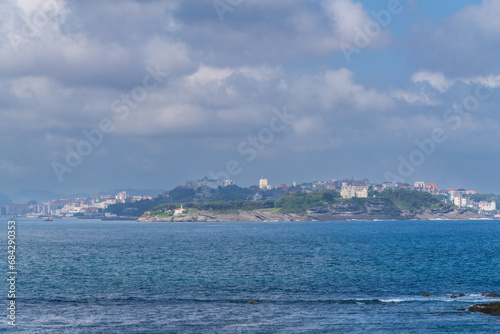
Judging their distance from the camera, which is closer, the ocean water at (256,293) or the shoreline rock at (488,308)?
the ocean water at (256,293)

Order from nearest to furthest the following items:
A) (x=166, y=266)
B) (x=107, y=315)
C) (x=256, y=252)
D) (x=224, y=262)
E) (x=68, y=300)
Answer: (x=107, y=315) → (x=68, y=300) → (x=166, y=266) → (x=224, y=262) → (x=256, y=252)

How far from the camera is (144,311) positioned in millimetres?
44312

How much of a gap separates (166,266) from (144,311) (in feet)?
112

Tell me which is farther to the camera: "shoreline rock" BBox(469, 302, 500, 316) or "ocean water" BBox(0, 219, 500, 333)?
"shoreline rock" BBox(469, 302, 500, 316)

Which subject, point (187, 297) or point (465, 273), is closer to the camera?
point (187, 297)

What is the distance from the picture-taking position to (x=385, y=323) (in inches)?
1526

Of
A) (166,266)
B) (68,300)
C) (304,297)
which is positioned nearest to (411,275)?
(304,297)

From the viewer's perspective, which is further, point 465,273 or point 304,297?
point 465,273

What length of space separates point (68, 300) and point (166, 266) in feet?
93.2

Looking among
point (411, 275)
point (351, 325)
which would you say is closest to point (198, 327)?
point (351, 325)

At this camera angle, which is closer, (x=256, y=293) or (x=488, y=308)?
(x=488, y=308)

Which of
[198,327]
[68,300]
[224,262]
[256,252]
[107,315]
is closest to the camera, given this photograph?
[198,327]

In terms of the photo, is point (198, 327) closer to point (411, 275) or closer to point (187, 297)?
point (187, 297)

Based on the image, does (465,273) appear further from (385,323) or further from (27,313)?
(27,313)
